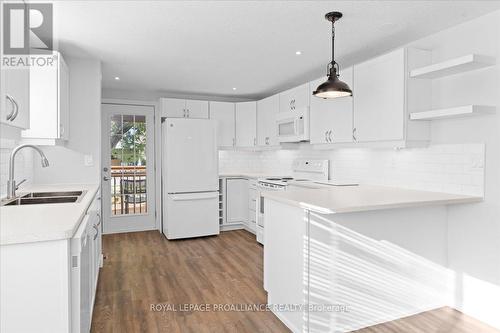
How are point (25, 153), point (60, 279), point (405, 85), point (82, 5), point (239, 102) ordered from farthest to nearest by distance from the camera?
1. point (239, 102)
2. point (25, 153)
3. point (405, 85)
4. point (82, 5)
5. point (60, 279)

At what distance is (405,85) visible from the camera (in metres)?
2.84

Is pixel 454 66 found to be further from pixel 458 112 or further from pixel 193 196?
pixel 193 196

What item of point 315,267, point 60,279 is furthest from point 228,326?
point 60,279

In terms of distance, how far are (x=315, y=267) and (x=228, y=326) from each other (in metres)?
0.81

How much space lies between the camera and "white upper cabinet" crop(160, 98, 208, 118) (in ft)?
17.3

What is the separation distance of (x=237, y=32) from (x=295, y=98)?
5.57ft

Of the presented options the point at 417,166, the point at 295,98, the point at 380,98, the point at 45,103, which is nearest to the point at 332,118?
the point at 380,98

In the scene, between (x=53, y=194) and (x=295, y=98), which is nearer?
(x=53, y=194)

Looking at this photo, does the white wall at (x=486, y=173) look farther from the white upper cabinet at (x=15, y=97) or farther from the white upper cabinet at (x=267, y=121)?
the white upper cabinet at (x=15, y=97)

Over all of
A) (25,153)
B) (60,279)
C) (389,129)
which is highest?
(389,129)

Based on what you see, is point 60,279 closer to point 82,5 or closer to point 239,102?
point 82,5

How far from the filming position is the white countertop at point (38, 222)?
1.47 meters

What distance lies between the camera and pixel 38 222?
1671 mm

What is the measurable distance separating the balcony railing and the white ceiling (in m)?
1.71
